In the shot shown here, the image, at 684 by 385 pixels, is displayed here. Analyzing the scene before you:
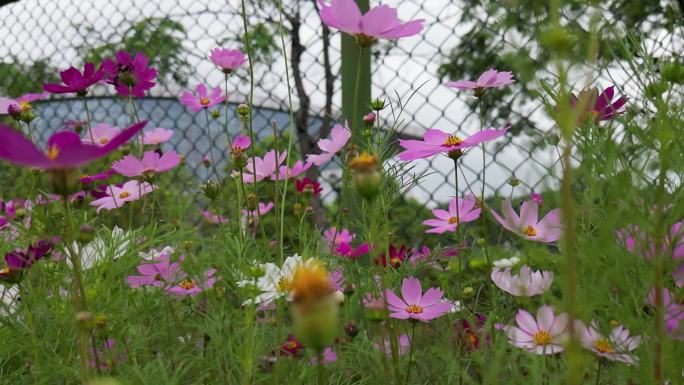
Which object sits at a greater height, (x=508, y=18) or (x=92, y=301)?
(x=508, y=18)

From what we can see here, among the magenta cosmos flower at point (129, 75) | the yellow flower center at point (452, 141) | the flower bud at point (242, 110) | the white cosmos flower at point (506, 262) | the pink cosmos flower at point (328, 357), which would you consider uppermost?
the magenta cosmos flower at point (129, 75)

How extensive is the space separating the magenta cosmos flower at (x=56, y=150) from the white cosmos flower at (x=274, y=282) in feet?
0.64

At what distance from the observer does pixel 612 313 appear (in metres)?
0.51

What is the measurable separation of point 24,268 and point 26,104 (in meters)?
0.36

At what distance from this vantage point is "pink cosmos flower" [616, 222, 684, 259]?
0.44 meters

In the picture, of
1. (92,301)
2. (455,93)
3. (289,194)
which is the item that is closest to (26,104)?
(92,301)

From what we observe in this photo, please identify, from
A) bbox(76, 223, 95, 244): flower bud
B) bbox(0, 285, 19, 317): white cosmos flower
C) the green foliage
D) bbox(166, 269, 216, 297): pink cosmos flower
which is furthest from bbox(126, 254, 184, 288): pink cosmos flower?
the green foliage

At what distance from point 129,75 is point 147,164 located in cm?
13

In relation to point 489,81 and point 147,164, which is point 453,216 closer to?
point 489,81

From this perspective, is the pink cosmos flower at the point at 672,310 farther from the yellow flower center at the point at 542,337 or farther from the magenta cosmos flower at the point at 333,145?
the magenta cosmos flower at the point at 333,145

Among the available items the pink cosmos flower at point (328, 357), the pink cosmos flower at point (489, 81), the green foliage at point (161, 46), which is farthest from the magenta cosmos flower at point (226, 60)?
the green foliage at point (161, 46)

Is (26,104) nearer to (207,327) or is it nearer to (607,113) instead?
(207,327)

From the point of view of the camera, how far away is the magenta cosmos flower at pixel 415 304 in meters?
0.65

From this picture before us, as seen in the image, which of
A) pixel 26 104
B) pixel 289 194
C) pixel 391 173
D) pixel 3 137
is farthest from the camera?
pixel 289 194
